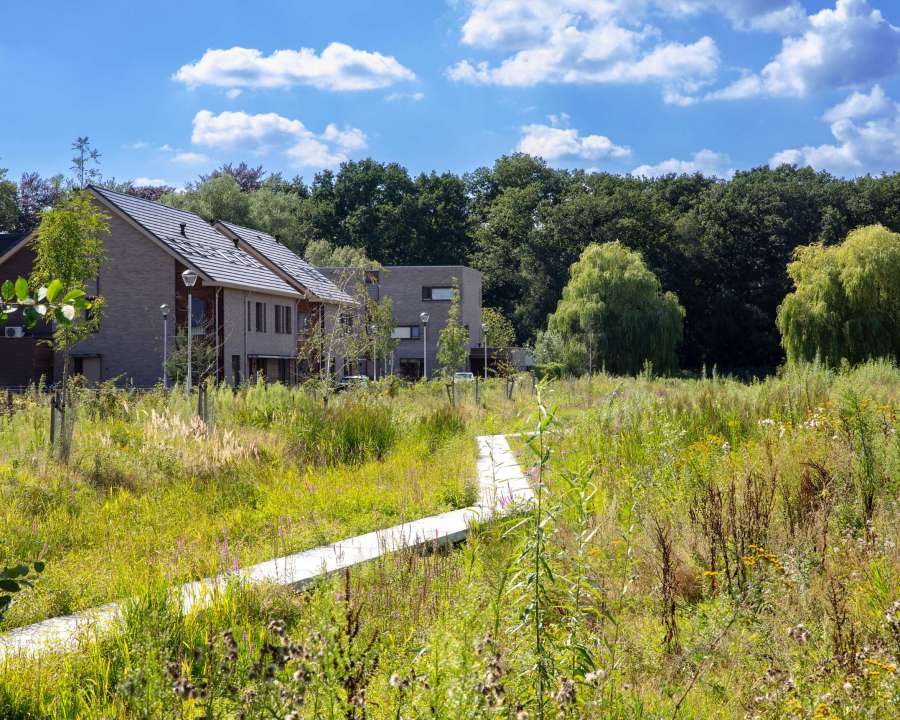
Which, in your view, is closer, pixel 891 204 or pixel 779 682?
pixel 779 682

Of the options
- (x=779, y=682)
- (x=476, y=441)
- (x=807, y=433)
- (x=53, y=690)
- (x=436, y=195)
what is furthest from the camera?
(x=436, y=195)

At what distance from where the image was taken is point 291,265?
43375 mm

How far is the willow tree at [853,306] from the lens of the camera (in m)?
39.0

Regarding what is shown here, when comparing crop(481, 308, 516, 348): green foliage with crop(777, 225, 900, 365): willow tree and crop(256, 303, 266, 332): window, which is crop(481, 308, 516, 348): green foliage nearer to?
crop(256, 303, 266, 332): window

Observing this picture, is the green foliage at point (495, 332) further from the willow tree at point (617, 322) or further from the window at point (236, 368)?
the window at point (236, 368)

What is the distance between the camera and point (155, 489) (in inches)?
367

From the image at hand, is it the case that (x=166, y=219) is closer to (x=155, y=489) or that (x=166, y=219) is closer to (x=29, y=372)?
(x=29, y=372)

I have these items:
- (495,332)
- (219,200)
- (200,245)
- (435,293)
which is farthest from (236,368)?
(435,293)

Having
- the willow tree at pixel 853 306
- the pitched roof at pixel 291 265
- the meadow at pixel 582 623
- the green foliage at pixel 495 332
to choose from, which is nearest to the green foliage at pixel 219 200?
the pitched roof at pixel 291 265

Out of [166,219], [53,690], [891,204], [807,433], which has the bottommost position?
[53,690]

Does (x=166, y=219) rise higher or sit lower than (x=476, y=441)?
higher

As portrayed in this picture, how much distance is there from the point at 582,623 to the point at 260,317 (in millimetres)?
36410

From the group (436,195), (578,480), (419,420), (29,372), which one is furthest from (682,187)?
(578,480)

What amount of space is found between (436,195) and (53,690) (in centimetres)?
7011
